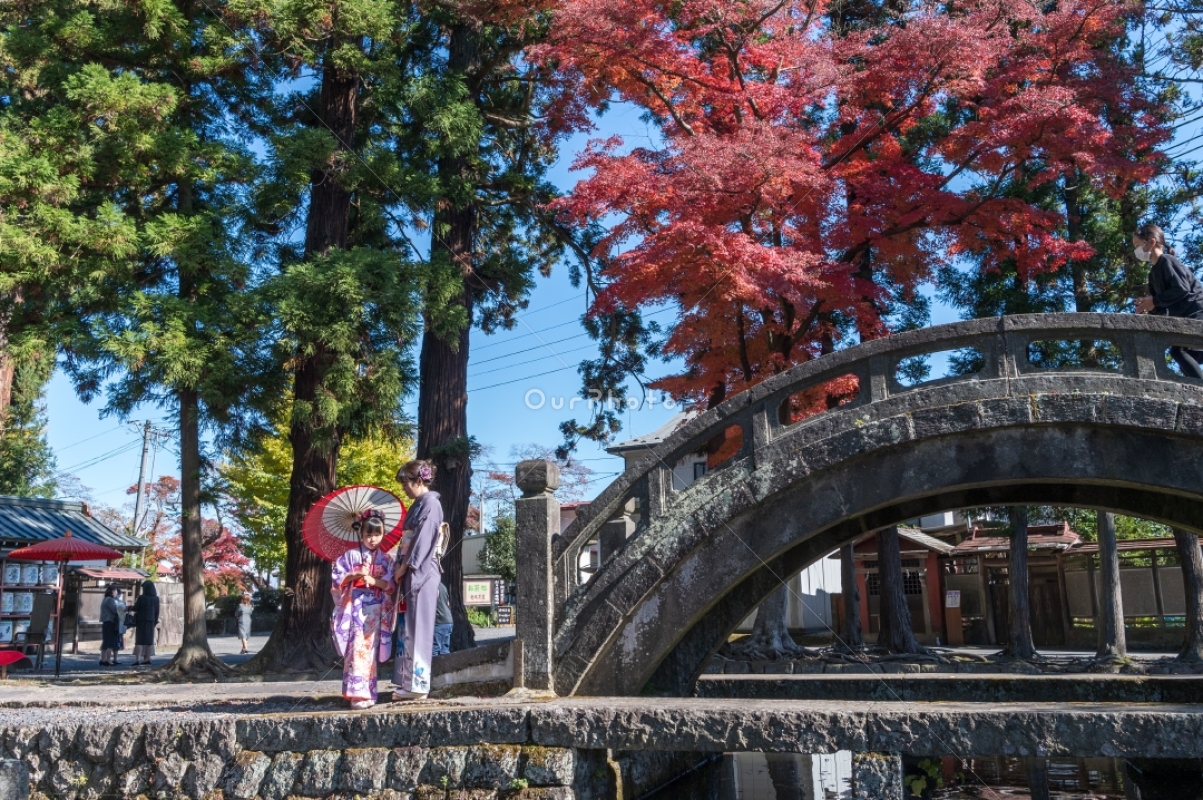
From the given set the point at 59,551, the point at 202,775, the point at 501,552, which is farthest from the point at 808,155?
the point at 501,552

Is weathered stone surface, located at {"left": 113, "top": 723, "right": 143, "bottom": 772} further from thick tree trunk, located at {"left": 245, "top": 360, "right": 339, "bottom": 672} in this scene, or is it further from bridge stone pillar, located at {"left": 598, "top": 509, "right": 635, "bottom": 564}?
thick tree trunk, located at {"left": 245, "top": 360, "right": 339, "bottom": 672}

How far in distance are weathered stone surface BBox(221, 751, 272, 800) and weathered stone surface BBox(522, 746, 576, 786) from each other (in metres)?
1.86

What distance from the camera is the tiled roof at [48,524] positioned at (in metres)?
18.0

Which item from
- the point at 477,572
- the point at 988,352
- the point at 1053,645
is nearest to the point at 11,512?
the point at 988,352

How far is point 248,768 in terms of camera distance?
618 centimetres

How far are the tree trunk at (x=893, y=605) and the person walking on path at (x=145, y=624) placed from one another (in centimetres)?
1418

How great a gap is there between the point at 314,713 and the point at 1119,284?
1484cm

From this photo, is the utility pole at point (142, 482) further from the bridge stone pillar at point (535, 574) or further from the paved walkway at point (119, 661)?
the bridge stone pillar at point (535, 574)

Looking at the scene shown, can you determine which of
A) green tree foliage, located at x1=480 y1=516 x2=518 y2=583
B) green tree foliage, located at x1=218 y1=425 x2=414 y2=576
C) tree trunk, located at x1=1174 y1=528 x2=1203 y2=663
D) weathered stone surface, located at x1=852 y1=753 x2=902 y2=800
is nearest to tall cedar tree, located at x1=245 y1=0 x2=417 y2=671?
weathered stone surface, located at x1=852 y1=753 x2=902 y2=800

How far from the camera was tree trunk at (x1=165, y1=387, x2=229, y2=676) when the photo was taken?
12672 mm

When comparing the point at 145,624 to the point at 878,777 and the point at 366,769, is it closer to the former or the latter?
the point at 366,769

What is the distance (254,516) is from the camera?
98.7 ft

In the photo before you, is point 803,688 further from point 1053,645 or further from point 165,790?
point 1053,645

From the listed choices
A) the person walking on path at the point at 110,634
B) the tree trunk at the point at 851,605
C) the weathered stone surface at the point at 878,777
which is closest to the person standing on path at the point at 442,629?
the weathered stone surface at the point at 878,777
